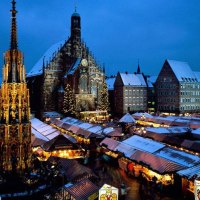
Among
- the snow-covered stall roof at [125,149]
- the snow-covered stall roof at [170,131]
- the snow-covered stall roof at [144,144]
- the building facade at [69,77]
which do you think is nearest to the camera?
the snow-covered stall roof at [144,144]

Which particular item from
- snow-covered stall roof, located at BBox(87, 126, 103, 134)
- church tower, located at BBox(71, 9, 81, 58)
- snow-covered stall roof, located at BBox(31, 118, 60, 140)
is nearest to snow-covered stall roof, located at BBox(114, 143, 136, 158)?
snow-covered stall roof, located at BBox(31, 118, 60, 140)

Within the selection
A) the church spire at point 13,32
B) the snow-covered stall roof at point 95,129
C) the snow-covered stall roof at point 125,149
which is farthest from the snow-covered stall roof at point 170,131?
the church spire at point 13,32

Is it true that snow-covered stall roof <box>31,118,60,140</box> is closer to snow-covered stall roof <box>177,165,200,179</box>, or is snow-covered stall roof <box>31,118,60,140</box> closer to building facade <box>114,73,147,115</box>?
snow-covered stall roof <box>177,165,200,179</box>

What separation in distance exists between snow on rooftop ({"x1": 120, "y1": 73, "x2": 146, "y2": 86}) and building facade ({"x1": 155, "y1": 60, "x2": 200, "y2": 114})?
405 centimetres

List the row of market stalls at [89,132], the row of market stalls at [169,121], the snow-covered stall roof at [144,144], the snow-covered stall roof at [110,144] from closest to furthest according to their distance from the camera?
the snow-covered stall roof at [144,144] → the snow-covered stall roof at [110,144] → the row of market stalls at [89,132] → the row of market stalls at [169,121]

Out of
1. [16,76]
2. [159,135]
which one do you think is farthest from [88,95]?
[16,76]

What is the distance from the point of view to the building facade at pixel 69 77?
5772 centimetres

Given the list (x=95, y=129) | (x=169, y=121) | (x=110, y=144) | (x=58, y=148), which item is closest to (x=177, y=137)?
(x=110, y=144)

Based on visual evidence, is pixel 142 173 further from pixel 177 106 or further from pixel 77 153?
pixel 177 106

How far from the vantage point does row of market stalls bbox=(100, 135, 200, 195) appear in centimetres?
1855

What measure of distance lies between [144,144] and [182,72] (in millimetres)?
49205

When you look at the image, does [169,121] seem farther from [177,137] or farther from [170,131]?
[177,137]

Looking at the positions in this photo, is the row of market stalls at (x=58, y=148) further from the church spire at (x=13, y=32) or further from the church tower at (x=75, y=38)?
the church tower at (x=75, y=38)

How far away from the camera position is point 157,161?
2084cm
